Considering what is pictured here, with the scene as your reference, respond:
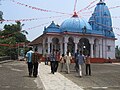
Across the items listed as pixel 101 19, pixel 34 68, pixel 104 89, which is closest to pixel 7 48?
pixel 101 19

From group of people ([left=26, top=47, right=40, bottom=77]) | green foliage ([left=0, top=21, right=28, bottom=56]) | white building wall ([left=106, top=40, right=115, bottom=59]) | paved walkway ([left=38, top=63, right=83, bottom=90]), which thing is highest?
green foliage ([left=0, top=21, right=28, bottom=56])

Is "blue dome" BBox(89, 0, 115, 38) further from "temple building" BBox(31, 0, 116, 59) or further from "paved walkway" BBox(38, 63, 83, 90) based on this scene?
"paved walkway" BBox(38, 63, 83, 90)

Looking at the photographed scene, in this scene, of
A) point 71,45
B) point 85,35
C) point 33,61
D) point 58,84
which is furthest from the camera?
point 71,45

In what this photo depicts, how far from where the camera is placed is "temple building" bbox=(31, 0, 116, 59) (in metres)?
50.1

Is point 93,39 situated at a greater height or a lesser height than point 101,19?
lesser

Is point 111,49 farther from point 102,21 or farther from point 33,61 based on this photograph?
point 33,61

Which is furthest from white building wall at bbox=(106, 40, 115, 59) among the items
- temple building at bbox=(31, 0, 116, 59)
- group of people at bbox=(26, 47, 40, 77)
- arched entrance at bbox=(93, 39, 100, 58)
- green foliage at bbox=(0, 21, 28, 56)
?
group of people at bbox=(26, 47, 40, 77)

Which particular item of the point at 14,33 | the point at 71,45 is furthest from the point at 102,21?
the point at 14,33

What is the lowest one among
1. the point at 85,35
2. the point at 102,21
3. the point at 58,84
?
the point at 58,84

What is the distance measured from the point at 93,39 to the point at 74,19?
5.01 meters

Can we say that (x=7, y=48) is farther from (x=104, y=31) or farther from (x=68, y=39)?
(x=104, y=31)

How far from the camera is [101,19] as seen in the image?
54.1 metres

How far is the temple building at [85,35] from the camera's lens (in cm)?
5012

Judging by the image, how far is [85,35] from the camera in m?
50.7
